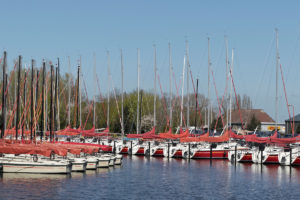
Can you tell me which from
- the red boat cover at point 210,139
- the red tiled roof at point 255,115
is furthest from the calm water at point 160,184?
the red tiled roof at point 255,115

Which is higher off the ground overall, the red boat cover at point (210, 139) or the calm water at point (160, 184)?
the red boat cover at point (210, 139)

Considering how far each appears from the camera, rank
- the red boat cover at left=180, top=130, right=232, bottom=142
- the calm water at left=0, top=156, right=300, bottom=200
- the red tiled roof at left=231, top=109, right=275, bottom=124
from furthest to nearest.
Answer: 1. the red tiled roof at left=231, top=109, right=275, bottom=124
2. the red boat cover at left=180, top=130, right=232, bottom=142
3. the calm water at left=0, top=156, right=300, bottom=200

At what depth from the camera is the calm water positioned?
40.8 m

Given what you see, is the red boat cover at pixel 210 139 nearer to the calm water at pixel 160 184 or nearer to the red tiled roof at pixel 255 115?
the calm water at pixel 160 184

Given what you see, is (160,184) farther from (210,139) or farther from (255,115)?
(255,115)

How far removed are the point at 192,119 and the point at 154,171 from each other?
7698cm

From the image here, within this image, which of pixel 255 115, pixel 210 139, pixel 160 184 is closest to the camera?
pixel 160 184

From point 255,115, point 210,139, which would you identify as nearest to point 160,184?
point 210,139

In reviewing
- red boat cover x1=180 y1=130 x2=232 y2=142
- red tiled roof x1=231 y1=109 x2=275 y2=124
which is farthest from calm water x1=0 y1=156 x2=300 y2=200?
red tiled roof x1=231 y1=109 x2=275 y2=124

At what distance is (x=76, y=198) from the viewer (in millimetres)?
38469

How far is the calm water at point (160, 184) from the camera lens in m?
40.8

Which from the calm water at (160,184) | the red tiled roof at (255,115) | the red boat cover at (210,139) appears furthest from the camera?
the red tiled roof at (255,115)

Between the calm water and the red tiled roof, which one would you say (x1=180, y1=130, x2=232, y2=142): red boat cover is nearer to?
the calm water

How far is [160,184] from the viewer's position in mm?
47938
